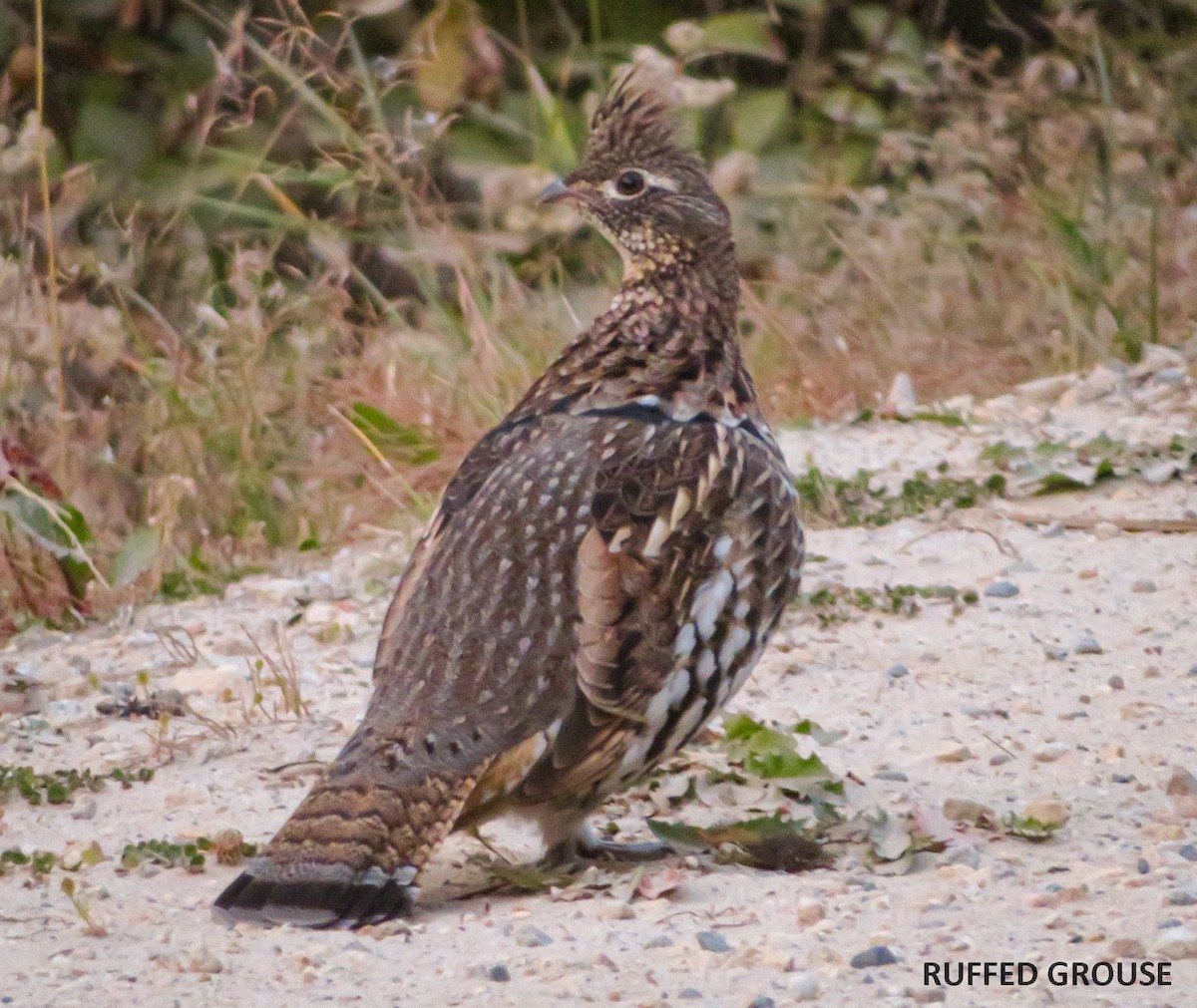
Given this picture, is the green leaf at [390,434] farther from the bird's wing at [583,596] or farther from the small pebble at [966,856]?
the small pebble at [966,856]

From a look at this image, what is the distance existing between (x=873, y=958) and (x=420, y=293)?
6.17 m

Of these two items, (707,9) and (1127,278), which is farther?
(707,9)

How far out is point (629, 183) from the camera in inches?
201

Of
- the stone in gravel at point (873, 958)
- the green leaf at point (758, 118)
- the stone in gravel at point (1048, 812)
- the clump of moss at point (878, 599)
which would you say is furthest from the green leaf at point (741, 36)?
the stone in gravel at point (873, 958)

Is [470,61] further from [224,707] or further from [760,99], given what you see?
[224,707]

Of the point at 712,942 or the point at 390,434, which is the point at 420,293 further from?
the point at 712,942

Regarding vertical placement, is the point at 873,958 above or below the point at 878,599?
above

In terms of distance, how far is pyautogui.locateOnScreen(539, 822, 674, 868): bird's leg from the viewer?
15.4ft

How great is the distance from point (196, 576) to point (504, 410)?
119 centimetres

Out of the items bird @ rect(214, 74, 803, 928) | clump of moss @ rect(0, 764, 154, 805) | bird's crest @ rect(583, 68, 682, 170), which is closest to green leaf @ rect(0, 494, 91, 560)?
clump of moss @ rect(0, 764, 154, 805)

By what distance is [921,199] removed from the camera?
30.5 feet

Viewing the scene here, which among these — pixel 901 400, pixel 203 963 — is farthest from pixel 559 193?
pixel 901 400

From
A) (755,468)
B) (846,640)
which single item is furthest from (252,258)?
(755,468)

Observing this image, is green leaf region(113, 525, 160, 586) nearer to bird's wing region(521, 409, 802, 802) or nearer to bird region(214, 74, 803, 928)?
bird region(214, 74, 803, 928)
